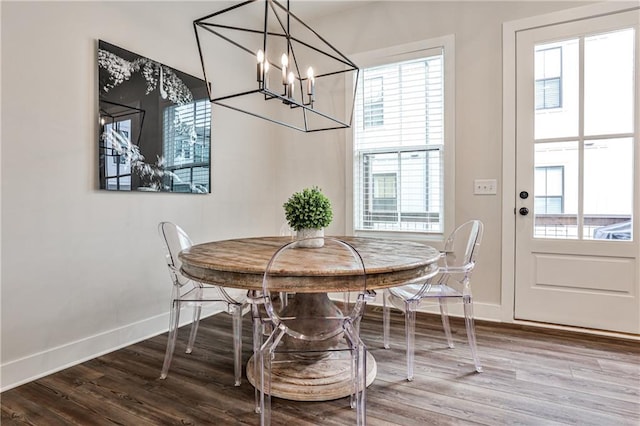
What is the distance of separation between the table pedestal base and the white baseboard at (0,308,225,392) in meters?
0.80

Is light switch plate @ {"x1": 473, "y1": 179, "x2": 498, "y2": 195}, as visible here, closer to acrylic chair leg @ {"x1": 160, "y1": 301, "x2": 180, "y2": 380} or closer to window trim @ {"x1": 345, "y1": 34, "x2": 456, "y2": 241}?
window trim @ {"x1": 345, "y1": 34, "x2": 456, "y2": 241}

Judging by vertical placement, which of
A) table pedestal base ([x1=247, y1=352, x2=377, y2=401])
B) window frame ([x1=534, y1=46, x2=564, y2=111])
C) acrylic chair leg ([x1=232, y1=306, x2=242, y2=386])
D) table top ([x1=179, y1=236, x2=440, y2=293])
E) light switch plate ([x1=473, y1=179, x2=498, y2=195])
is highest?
window frame ([x1=534, y1=46, x2=564, y2=111])

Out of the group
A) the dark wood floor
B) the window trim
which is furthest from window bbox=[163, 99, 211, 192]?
the window trim

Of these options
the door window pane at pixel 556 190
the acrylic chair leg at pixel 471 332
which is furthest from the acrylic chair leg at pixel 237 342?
the door window pane at pixel 556 190

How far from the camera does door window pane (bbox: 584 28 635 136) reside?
8.24 ft

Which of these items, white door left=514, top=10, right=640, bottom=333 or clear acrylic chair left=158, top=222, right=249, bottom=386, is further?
white door left=514, top=10, right=640, bottom=333

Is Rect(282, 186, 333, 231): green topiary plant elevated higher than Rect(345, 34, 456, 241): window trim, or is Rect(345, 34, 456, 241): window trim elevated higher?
Rect(345, 34, 456, 241): window trim

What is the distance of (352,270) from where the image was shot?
1391 mm

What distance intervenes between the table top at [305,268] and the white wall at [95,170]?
894 mm

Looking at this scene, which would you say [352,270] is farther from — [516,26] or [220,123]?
[516,26]

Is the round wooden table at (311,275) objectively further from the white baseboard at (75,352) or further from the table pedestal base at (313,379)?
the white baseboard at (75,352)

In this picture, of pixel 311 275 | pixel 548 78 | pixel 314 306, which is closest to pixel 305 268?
pixel 311 275

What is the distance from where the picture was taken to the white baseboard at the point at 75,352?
74.7 inches

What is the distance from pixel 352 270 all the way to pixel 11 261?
1.86 m
